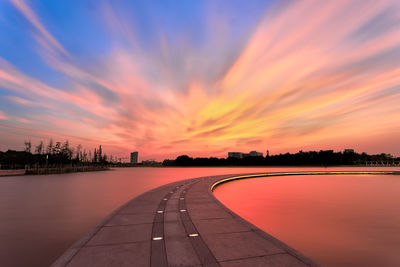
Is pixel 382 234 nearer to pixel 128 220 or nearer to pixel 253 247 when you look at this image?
pixel 253 247

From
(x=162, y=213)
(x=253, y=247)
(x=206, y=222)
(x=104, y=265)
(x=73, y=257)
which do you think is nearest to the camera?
(x=104, y=265)

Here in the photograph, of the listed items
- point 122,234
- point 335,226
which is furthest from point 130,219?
point 335,226

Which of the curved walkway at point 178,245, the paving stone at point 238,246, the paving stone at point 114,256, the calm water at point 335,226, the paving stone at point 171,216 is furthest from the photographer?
the paving stone at point 171,216

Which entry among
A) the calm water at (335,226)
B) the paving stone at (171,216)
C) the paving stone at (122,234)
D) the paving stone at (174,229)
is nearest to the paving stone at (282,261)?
the paving stone at (174,229)

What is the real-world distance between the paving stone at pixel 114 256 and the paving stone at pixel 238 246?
2097 millimetres

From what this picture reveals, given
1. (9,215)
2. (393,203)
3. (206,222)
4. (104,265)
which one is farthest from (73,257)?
(393,203)

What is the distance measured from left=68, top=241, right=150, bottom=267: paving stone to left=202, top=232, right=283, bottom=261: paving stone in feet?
6.88

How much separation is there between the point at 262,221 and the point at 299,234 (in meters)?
2.93

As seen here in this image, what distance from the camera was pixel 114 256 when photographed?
5.96 meters

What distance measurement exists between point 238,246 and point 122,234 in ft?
14.2

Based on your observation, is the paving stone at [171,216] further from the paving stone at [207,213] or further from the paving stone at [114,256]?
the paving stone at [114,256]

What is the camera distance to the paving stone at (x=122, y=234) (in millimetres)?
7172

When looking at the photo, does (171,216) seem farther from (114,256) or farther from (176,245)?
(114,256)

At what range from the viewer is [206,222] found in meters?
9.38
